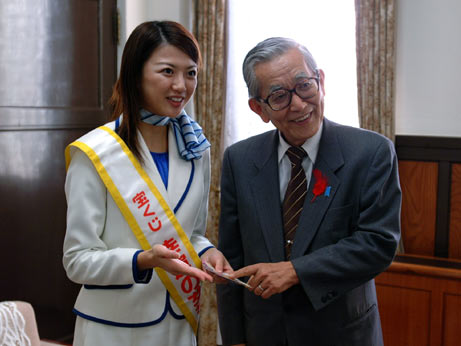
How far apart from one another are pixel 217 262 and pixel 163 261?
0.71ft

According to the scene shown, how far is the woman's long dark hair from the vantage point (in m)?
1.53

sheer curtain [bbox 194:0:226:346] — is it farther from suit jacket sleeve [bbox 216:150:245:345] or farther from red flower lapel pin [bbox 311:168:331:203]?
red flower lapel pin [bbox 311:168:331:203]

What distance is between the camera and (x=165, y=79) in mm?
1521

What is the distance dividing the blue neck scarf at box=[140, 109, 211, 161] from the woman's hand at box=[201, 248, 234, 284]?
273 mm

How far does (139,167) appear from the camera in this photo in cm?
156

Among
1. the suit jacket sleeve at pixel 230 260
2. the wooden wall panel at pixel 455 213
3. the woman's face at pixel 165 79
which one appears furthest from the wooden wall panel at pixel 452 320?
the woman's face at pixel 165 79

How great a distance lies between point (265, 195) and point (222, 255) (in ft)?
0.68

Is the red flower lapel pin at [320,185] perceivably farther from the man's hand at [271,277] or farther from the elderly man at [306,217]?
the man's hand at [271,277]

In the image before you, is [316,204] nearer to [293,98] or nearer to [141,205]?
[293,98]

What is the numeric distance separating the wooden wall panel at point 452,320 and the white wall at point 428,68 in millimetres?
922

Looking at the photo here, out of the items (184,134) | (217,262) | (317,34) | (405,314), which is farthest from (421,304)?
(184,134)

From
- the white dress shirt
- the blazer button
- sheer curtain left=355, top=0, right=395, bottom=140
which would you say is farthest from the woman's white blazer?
sheer curtain left=355, top=0, right=395, bottom=140

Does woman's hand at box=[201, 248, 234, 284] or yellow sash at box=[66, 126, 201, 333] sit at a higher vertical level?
yellow sash at box=[66, 126, 201, 333]

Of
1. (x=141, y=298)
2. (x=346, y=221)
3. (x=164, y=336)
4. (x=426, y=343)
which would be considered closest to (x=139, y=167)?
(x=141, y=298)
